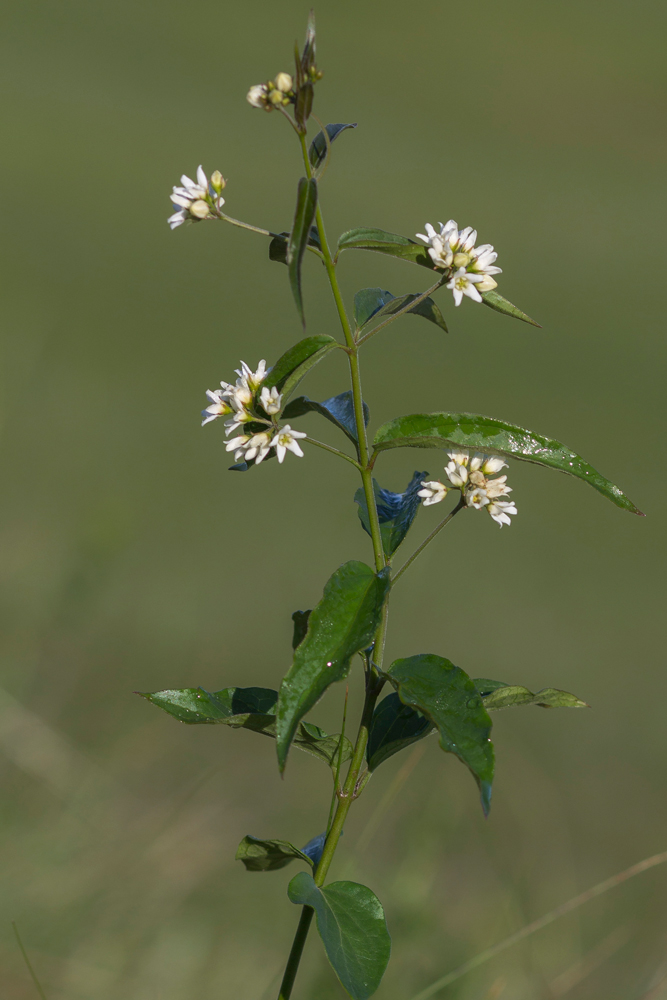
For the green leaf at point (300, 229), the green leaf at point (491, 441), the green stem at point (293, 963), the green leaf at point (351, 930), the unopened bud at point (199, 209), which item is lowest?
the green stem at point (293, 963)

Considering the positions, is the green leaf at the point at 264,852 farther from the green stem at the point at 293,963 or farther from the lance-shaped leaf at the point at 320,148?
the lance-shaped leaf at the point at 320,148

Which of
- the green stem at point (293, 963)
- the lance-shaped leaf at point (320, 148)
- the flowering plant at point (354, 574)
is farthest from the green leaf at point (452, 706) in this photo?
the lance-shaped leaf at point (320, 148)

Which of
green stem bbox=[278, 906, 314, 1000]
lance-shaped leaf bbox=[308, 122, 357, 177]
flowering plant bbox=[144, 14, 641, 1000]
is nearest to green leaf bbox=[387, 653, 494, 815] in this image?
flowering plant bbox=[144, 14, 641, 1000]

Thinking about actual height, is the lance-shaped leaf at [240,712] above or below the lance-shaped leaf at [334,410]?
below

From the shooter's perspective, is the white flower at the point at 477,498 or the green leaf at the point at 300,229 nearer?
the green leaf at the point at 300,229

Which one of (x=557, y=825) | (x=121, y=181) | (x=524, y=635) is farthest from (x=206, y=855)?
(x=121, y=181)

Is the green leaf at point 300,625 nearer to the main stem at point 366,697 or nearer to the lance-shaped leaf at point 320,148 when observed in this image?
the main stem at point 366,697

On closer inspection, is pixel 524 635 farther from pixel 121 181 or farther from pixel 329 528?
pixel 121 181
